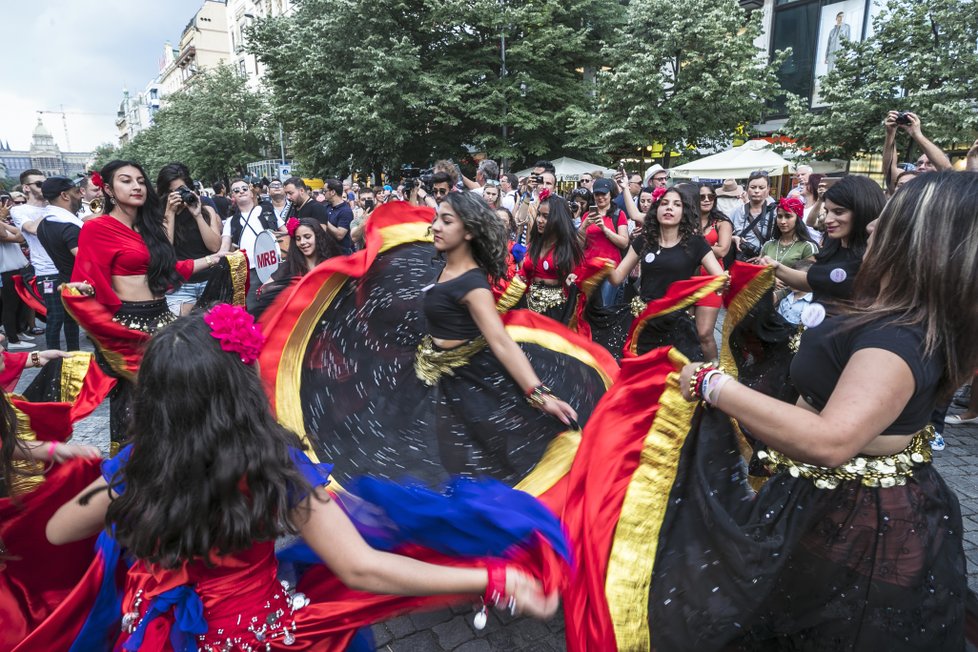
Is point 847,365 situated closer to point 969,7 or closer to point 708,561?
point 708,561

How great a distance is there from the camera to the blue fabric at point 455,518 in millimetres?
1407

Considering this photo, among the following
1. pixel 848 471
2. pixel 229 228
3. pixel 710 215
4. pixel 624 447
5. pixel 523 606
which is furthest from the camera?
pixel 229 228

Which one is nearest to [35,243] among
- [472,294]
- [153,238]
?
[153,238]

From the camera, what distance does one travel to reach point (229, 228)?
22.9ft

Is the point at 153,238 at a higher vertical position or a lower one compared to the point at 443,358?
higher

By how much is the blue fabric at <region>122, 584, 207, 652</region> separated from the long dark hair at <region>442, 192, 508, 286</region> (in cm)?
209

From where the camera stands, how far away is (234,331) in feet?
4.58

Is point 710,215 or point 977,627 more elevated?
point 710,215

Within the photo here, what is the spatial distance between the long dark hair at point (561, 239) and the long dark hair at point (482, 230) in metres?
2.28

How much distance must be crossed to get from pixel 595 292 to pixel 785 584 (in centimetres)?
403

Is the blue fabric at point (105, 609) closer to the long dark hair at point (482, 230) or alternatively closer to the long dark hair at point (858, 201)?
the long dark hair at point (482, 230)

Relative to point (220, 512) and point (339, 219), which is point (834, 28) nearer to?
point (339, 219)

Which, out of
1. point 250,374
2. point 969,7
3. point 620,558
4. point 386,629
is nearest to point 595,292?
point 386,629

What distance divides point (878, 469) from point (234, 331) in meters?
1.66
